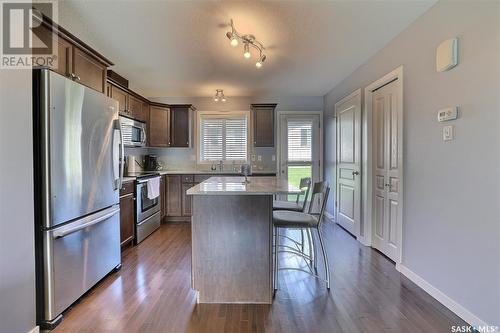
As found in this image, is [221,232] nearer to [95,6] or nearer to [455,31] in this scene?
[95,6]

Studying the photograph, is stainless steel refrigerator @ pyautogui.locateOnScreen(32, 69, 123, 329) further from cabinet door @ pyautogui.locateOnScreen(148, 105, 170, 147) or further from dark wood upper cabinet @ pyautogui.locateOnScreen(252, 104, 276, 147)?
dark wood upper cabinet @ pyautogui.locateOnScreen(252, 104, 276, 147)

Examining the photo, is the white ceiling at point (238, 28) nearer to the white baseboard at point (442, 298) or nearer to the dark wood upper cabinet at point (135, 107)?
the dark wood upper cabinet at point (135, 107)

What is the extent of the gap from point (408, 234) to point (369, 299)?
839 millimetres

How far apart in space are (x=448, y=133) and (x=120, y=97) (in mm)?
3791

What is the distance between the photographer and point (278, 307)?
2.04 meters

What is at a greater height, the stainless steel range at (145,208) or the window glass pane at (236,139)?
the window glass pane at (236,139)

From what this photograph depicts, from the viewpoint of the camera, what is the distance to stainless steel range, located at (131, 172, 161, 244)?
141 inches

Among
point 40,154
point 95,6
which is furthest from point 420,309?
point 95,6

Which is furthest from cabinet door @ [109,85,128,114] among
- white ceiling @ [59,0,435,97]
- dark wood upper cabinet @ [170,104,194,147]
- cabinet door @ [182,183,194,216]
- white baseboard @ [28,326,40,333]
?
white baseboard @ [28,326,40,333]

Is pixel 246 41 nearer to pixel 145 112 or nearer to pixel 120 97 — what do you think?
pixel 120 97

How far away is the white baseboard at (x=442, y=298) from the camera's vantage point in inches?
71.0

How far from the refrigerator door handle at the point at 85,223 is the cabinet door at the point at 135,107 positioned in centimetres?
193

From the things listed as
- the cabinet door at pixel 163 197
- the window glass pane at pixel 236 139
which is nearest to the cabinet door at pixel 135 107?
the cabinet door at pixel 163 197

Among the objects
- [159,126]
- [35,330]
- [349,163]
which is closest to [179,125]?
[159,126]
